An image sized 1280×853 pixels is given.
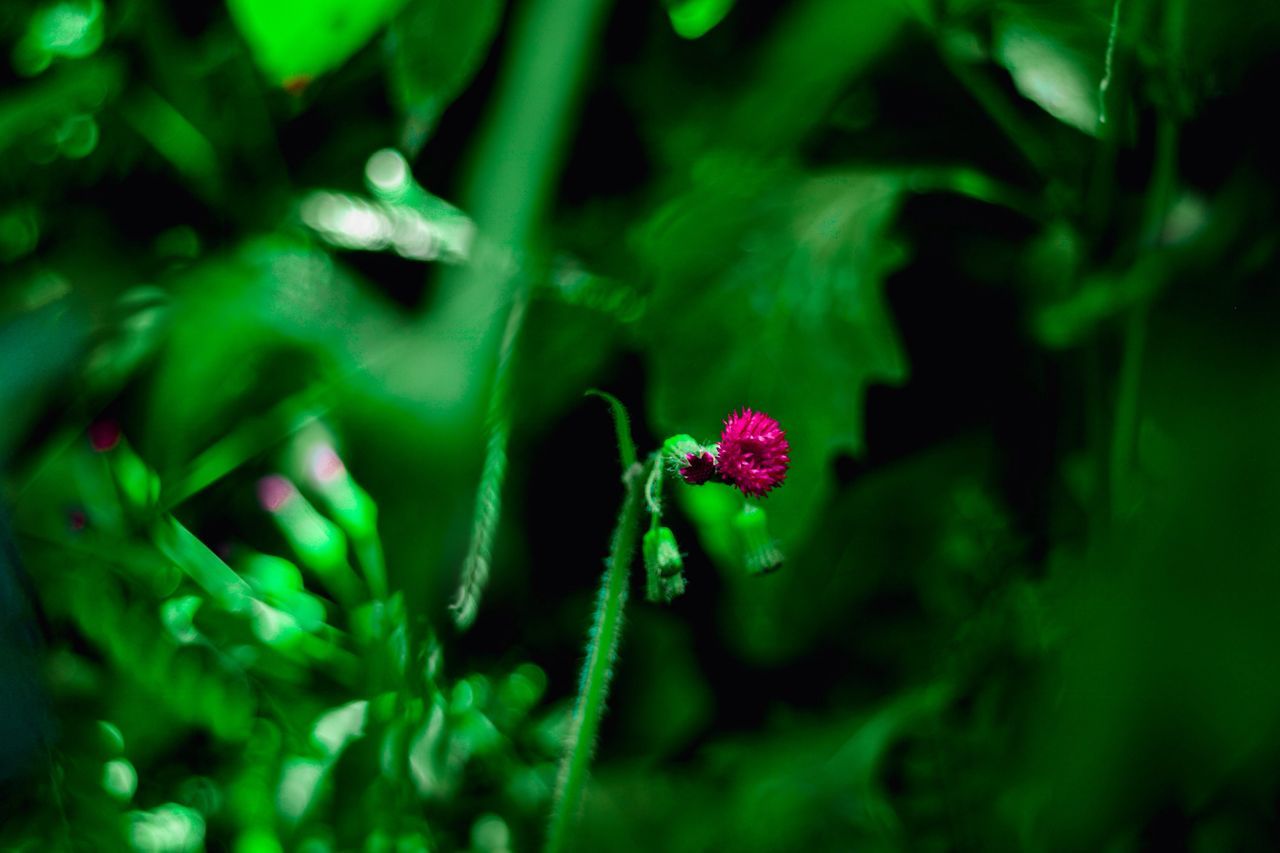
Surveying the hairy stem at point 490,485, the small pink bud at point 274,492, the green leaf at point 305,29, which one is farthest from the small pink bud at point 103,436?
the green leaf at point 305,29

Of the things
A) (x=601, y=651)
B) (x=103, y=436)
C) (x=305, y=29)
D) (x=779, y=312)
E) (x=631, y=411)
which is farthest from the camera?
(x=103, y=436)

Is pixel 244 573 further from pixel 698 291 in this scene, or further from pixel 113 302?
pixel 698 291

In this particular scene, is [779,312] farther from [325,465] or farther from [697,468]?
[325,465]

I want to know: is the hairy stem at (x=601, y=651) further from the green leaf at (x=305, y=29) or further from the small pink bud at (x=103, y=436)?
the small pink bud at (x=103, y=436)

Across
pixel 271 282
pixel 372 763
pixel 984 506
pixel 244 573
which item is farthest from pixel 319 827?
pixel 984 506

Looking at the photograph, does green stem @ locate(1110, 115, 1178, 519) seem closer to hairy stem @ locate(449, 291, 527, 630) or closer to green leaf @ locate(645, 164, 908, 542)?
green leaf @ locate(645, 164, 908, 542)

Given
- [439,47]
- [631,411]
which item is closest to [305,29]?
[439,47]
